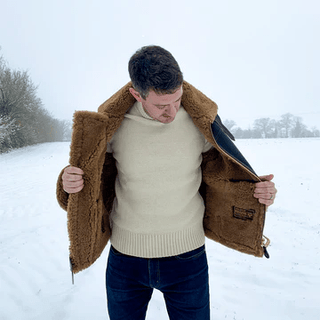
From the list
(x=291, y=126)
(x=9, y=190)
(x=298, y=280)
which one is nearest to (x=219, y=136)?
(x=298, y=280)

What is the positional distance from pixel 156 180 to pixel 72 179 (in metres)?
0.45

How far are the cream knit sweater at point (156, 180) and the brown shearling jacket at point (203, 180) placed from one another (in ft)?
0.30

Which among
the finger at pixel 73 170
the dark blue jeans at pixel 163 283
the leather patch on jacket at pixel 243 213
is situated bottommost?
the dark blue jeans at pixel 163 283

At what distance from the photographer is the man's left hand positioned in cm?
129

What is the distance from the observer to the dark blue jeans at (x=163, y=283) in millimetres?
1360

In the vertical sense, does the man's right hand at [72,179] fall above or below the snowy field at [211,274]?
above

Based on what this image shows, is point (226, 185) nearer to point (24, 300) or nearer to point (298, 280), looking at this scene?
point (298, 280)

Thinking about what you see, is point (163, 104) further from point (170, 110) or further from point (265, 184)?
point (265, 184)

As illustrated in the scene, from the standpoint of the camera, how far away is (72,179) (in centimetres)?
120

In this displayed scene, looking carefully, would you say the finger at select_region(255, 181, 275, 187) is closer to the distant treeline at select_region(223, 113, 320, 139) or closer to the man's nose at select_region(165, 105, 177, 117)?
the man's nose at select_region(165, 105, 177, 117)

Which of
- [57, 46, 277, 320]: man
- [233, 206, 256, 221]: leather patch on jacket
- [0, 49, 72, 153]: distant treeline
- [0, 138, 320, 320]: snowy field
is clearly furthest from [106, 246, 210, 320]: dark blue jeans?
[0, 49, 72, 153]: distant treeline

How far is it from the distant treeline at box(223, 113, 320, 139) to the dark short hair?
2992 cm

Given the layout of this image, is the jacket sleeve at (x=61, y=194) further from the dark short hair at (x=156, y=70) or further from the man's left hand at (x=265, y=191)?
the man's left hand at (x=265, y=191)

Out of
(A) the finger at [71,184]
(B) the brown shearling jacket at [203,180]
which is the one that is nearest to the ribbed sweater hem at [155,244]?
(B) the brown shearling jacket at [203,180]
